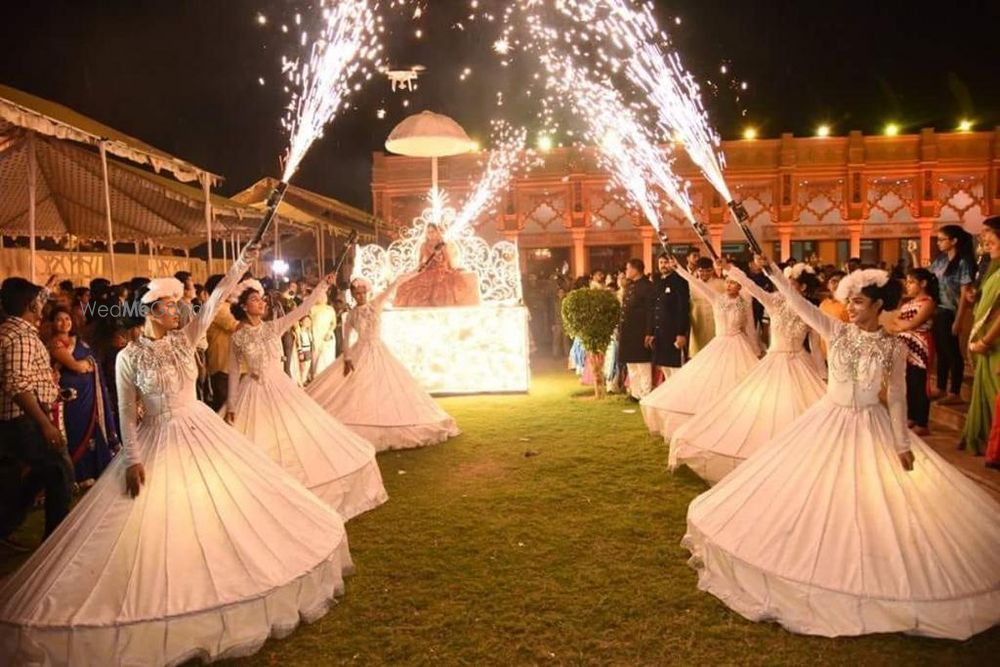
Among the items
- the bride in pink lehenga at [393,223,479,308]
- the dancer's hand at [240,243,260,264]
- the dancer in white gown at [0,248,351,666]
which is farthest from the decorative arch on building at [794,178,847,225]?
the dancer in white gown at [0,248,351,666]

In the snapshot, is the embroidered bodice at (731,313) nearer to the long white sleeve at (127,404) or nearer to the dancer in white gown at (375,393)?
the dancer in white gown at (375,393)

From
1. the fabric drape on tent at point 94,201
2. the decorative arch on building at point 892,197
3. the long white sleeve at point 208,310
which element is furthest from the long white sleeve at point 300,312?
the decorative arch on building at point 892,197

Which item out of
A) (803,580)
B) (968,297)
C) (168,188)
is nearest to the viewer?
(803,580)

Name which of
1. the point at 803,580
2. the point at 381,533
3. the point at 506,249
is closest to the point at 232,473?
the point at 381,533

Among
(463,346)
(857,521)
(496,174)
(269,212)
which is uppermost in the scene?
(496,174)

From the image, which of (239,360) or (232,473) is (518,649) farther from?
(239,360)

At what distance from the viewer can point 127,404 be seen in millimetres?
3824

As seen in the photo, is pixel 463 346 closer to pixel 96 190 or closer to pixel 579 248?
pixel 96 190

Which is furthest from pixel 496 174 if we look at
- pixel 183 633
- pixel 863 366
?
Answer: pixel 183 633

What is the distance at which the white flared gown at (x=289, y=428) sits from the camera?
5562 mm

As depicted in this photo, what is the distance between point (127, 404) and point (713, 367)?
18.1 ft

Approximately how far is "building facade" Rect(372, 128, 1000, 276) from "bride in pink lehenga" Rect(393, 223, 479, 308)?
38.4ft

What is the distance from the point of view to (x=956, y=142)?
74.3 ft

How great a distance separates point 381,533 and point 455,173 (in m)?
19.0
